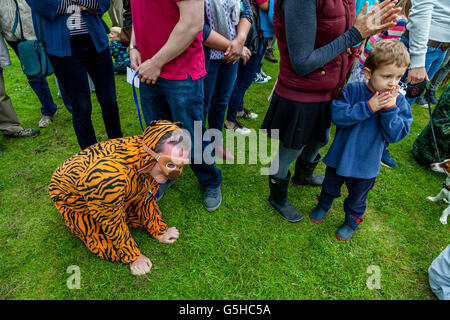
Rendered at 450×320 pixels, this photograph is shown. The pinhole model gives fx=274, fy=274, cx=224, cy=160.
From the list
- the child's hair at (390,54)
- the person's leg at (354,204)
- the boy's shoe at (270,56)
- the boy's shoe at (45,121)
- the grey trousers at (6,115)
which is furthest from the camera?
the boy's shoe at (270,56)

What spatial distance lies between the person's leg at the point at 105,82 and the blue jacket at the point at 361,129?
1.99 meters

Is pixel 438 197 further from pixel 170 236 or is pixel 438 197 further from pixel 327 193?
pixel 170 236

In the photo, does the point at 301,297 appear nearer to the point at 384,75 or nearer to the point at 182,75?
the point at 384,75

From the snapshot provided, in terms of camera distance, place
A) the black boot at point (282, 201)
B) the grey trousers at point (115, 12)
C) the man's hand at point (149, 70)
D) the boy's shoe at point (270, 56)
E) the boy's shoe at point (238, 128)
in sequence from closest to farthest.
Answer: the man's hand at point (149, 70)
the black boot at point (282, 201)
the boy's shoe at point (238, 128)
the grey trousers at point (115, 12)
the boy's shoe at point (270, 56)

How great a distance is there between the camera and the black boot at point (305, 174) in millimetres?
2636

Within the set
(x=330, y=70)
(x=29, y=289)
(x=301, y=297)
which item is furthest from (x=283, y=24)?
(x=29, y=289)

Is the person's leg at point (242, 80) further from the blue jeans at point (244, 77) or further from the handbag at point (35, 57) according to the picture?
the handbag at point (35, 57)

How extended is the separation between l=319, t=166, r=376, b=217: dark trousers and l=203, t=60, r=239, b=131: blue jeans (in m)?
1.21

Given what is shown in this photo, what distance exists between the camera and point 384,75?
5.50 feet

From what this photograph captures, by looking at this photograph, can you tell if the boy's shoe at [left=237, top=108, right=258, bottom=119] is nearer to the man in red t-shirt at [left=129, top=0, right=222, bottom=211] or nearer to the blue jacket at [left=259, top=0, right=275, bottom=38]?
the blue jacket at [left=259, top=0, right=275, bottom=38]

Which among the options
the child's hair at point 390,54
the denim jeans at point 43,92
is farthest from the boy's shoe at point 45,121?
the child's hair at point 390,54

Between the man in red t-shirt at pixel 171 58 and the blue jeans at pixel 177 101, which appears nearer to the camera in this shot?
the man in red t-shirt at pixel 171 58

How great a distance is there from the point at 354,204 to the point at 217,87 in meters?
1.66

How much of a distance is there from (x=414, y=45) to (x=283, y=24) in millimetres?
1432
